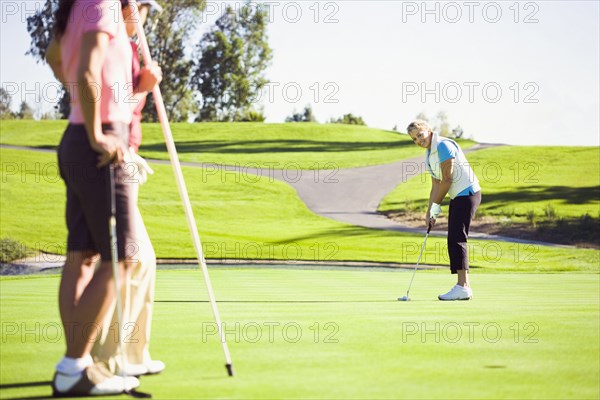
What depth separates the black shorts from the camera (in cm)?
414

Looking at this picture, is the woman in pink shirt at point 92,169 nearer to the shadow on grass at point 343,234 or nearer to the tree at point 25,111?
the shadow on grass at point 343,234

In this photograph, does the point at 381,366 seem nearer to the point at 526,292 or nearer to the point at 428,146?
the point at 428,146

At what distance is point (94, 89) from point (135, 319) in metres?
1.31

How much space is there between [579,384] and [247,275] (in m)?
10.4

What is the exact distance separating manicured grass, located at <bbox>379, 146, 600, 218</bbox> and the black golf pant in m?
23.7

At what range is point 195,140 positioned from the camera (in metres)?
57.8

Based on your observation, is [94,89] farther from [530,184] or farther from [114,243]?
[530,184]

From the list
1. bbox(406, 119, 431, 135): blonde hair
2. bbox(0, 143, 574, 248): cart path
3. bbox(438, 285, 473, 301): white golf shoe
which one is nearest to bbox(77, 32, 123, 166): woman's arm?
bbox(438, 285, 473, 301): white golf shoe

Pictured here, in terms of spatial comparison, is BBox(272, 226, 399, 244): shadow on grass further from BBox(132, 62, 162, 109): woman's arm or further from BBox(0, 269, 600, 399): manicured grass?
BBox(132, 62, 162, 109): woman's arm

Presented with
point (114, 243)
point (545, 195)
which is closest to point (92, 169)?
point (114, 243)

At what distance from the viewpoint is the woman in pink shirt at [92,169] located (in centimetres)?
408

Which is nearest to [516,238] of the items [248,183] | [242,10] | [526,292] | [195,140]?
[248,183]

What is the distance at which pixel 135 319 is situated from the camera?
15.2ft

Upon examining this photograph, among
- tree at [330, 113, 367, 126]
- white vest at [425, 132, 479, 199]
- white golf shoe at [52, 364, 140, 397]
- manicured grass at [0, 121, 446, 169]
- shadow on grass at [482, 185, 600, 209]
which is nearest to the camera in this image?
white golf shoe at [52, 364, 140, 397]
